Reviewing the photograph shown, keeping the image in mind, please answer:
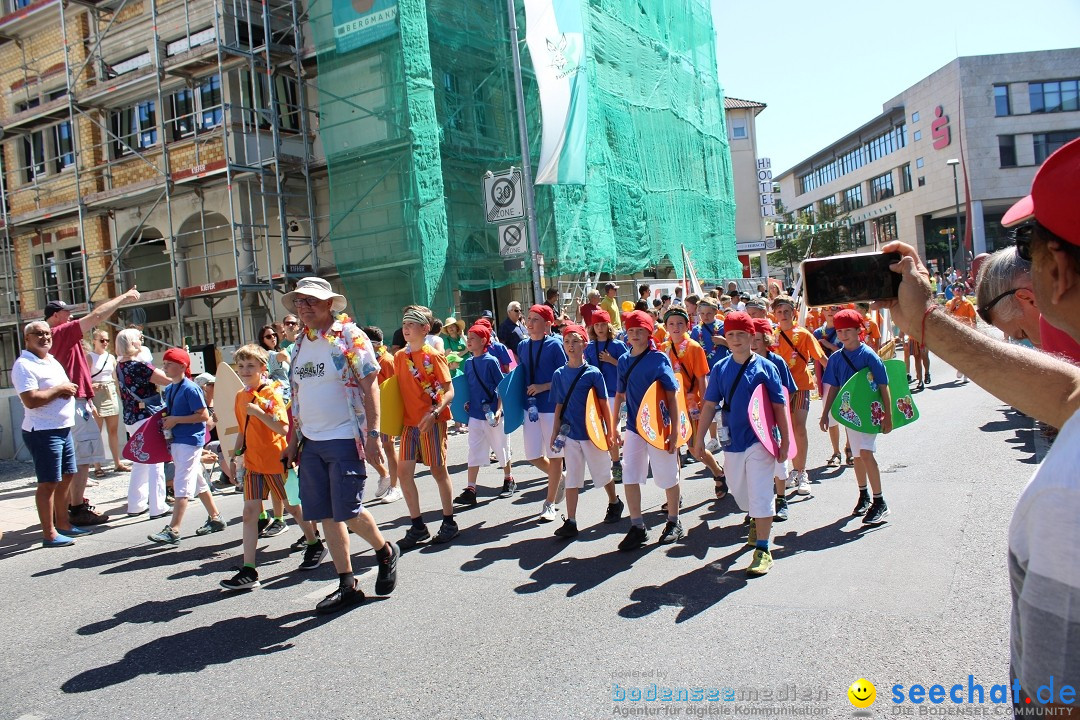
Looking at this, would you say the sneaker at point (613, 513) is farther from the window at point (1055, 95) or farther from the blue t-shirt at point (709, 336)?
the window at point (1055, 95)

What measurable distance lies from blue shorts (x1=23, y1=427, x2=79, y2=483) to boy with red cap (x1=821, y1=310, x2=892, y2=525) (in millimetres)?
7074

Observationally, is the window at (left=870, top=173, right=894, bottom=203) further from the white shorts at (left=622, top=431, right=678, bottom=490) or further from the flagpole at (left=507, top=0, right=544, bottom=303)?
the white shorts at (left=622, top=431, right=678, bottom=490)

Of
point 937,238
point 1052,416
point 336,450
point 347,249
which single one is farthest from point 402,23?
point 937,238

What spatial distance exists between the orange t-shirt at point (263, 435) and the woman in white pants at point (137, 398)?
8.86 feet

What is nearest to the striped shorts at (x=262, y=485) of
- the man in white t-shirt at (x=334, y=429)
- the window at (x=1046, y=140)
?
the man in white t-shirt at (x=334, y=429)

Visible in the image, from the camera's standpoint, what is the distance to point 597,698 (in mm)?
3594

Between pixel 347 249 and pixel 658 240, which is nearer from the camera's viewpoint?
pixel 347 249

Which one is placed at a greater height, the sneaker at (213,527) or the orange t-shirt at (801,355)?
the orange t-shirt at (801,355)

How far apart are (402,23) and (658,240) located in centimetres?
1023

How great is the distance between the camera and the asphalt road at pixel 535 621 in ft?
12.2

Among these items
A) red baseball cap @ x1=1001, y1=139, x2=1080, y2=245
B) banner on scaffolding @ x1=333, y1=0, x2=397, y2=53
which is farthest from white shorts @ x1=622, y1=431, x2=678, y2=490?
banner on scaffolding @ x1=333, y1=0, x2=397, y2=53

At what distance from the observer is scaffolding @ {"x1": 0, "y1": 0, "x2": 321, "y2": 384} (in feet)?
60.7

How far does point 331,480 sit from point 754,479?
2812 mm

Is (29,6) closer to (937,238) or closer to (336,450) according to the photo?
(336,450)
